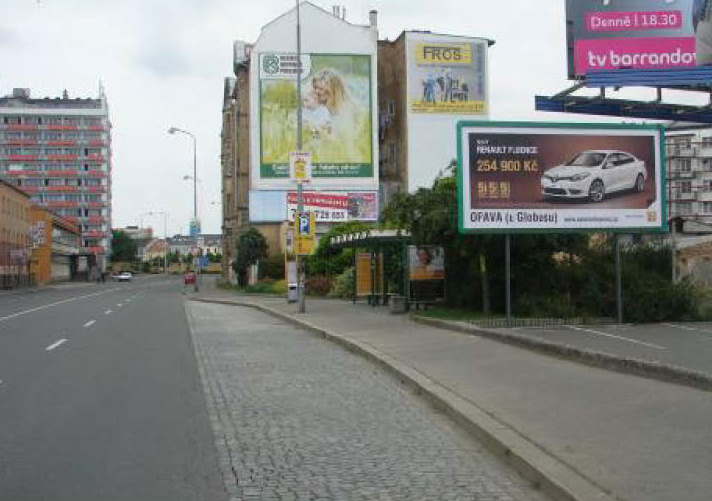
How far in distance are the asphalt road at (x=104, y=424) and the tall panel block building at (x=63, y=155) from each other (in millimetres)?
134658

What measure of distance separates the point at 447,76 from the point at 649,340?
5414 cm

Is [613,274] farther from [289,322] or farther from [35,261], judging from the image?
[35,261]

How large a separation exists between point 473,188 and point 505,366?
327 inches

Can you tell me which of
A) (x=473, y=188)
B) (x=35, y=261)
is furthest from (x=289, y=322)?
(x=35, y=261)

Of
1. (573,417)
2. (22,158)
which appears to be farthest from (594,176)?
(22,158)

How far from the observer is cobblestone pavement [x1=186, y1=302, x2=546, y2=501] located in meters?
6.43

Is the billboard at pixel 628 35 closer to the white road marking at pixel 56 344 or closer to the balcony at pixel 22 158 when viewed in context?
the white road marking at pixel 56 344

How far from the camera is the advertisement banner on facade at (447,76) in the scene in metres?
67.6

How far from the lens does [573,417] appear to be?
870 centimetres

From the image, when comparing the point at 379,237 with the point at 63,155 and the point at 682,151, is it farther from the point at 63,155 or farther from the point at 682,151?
the point at 63,155

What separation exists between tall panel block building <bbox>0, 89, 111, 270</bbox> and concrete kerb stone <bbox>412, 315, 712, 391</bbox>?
136712mm

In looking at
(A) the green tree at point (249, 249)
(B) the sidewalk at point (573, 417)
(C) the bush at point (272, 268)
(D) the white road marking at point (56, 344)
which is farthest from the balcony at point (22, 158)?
(B) the sidewalk at point (573, 417)

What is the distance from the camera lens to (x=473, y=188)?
2045cm

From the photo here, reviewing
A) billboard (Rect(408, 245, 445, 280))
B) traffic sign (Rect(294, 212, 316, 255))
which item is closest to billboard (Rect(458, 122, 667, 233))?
billboard (Rect(408, 245, 445, 280))
